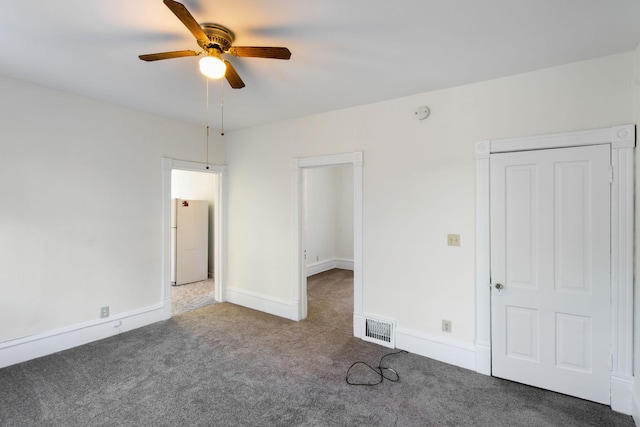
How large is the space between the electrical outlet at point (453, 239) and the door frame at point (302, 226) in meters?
0.96

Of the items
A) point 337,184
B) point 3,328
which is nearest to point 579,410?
point 3,328

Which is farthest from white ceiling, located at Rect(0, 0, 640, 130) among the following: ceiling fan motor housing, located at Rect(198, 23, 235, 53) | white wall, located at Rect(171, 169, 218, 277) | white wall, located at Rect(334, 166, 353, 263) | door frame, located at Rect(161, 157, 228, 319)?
white wall, located at Rect(334, 166, 353, 263)

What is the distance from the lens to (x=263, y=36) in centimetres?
206

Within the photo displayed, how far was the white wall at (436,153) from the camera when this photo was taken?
2406 millimetres

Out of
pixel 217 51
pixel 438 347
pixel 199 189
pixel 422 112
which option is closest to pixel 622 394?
pixel 438 347

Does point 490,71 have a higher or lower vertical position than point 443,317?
higher

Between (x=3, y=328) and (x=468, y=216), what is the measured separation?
14.8 feet

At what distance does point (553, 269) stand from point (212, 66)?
121 inches

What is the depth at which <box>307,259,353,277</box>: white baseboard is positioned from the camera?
21.9ft

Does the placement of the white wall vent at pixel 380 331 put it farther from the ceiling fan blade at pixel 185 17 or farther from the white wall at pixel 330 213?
the white wall at pixel 330 213

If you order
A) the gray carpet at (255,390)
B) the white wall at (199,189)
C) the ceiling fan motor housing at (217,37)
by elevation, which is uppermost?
the ceiling fan motor housing at (217,37)

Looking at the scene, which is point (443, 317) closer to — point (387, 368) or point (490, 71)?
point (387, 368)

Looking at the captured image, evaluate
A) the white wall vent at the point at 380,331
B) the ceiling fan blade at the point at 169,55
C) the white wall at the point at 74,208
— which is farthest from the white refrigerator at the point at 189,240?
the ceiling fan blade at the point at 169,55

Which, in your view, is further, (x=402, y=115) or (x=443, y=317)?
(x=402, y=115)
